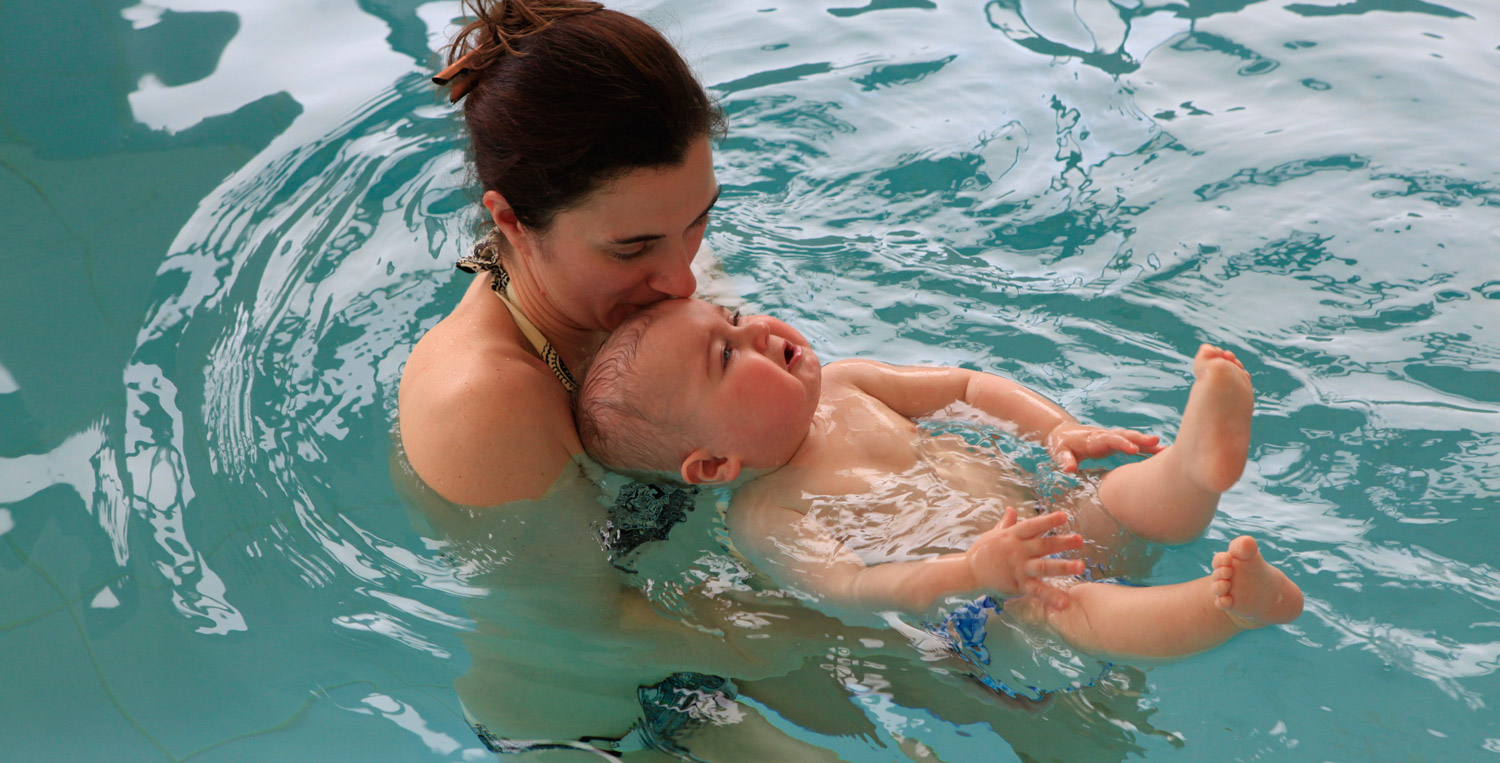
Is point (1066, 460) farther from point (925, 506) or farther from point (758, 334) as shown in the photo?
point (758, 334)

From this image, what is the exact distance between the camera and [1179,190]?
380 cm

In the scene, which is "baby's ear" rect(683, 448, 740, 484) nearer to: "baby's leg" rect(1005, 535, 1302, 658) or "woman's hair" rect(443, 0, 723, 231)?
"woman's hair" rect(443, 0, 723, 231)

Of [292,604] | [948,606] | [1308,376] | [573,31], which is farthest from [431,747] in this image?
[1308,376]

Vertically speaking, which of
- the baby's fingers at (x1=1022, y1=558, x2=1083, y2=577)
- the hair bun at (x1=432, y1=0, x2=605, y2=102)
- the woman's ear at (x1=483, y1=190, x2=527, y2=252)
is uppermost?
the hair bun at (x1=432, y1=0, x2=605, y2=102)

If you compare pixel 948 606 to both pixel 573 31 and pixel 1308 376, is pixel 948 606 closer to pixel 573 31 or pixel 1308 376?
pixel 573 31

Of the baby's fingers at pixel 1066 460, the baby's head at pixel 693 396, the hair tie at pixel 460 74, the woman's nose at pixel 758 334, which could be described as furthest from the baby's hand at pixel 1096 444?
the hair tie at pixel 460 74

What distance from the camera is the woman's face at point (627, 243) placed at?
2193 mm

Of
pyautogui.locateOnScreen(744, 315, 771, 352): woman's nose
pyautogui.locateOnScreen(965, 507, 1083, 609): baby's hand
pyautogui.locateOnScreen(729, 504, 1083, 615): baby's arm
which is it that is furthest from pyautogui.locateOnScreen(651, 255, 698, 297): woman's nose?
pyautogui.locateOnScreen(965, 507, 1083, 609): baby's hand

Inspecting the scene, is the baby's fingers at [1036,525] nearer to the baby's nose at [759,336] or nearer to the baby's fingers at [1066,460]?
the baby's fingers at [1066,460]

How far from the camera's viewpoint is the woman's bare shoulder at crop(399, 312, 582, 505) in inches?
87.4

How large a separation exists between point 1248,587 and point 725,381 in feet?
3.64

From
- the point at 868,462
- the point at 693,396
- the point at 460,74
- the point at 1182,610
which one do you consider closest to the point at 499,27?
the point at 460,74

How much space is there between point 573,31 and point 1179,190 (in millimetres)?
2465

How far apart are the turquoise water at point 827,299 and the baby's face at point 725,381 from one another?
631 millimetres
